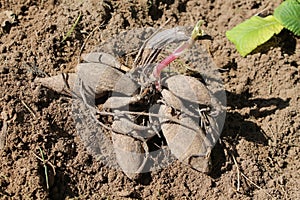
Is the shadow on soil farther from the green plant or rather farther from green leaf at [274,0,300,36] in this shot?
green leaf at [274,0,300,36]

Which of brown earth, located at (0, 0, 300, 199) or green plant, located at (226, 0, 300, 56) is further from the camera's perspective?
green plant, located at (226, 0, 300, 56)

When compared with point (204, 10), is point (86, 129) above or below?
below

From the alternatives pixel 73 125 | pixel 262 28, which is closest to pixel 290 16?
pixel 262 28

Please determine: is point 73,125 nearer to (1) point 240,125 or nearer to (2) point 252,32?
(1) point 240,125

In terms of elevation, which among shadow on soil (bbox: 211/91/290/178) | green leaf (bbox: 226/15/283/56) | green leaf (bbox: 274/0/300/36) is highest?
A: green leaf (bbox: 274/0/300/36)

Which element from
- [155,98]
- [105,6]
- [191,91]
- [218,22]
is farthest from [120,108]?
[218,22]

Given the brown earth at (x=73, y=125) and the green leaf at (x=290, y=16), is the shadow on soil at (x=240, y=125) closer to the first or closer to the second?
the brown earth at (x=73, y=125)

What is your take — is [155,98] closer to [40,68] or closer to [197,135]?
[197,135]

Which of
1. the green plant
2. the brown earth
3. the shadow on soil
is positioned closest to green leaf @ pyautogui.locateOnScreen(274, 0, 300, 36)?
the green plant
